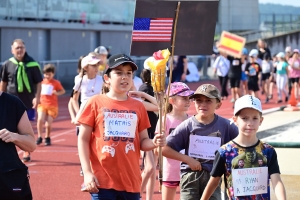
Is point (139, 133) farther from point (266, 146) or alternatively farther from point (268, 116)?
point (268, 116)

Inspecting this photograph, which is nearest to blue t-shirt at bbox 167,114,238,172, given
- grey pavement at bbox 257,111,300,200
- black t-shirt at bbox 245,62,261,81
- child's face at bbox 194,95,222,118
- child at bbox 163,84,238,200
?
child at bbox 163,84,238,200

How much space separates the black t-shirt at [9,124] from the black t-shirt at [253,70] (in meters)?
18.9

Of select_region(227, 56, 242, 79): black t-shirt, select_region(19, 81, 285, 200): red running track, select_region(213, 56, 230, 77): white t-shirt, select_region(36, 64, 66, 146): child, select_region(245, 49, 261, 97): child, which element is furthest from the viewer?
select_region(213, 56, 230, 77): white t-shirt

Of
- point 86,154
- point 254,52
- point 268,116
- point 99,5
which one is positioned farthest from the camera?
point 99,5

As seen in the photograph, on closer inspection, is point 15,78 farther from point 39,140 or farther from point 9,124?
point 9,124

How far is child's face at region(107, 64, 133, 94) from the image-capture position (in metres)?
6.21

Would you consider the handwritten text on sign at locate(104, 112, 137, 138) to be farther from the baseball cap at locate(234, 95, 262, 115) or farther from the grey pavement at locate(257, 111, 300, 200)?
the grey pavement at locate(257, 111, 300, 200)

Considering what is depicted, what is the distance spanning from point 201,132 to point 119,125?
3.29ft

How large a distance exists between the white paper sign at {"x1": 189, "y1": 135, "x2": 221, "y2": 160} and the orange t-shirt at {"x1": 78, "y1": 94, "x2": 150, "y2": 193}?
729 mm

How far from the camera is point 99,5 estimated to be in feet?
126

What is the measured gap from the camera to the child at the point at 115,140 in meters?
6.06

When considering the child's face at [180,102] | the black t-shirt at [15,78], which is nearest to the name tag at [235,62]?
the black t-shirt at [15,78]

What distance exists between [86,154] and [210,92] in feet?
4.18

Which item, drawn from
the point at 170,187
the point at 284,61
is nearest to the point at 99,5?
the point at 284,61
